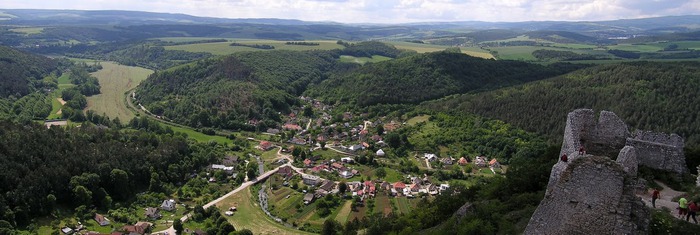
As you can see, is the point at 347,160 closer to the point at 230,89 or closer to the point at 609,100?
the point at 609,100

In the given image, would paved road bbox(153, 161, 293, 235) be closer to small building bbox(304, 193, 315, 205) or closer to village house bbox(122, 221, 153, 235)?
village house bbox(122, 221, 153, 235)

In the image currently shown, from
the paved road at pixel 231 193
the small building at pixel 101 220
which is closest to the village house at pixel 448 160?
the paved road at pixel 231 193

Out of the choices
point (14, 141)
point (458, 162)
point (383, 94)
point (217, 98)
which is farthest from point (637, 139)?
point (217, 98)

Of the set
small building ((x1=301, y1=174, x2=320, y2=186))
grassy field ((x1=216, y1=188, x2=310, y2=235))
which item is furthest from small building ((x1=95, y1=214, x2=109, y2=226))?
small building ((x1=301, y1=174, x2=320, y2=186))

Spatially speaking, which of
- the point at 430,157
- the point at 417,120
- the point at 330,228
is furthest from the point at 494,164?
the point at 330,228

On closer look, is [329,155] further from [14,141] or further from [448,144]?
[14,141]
